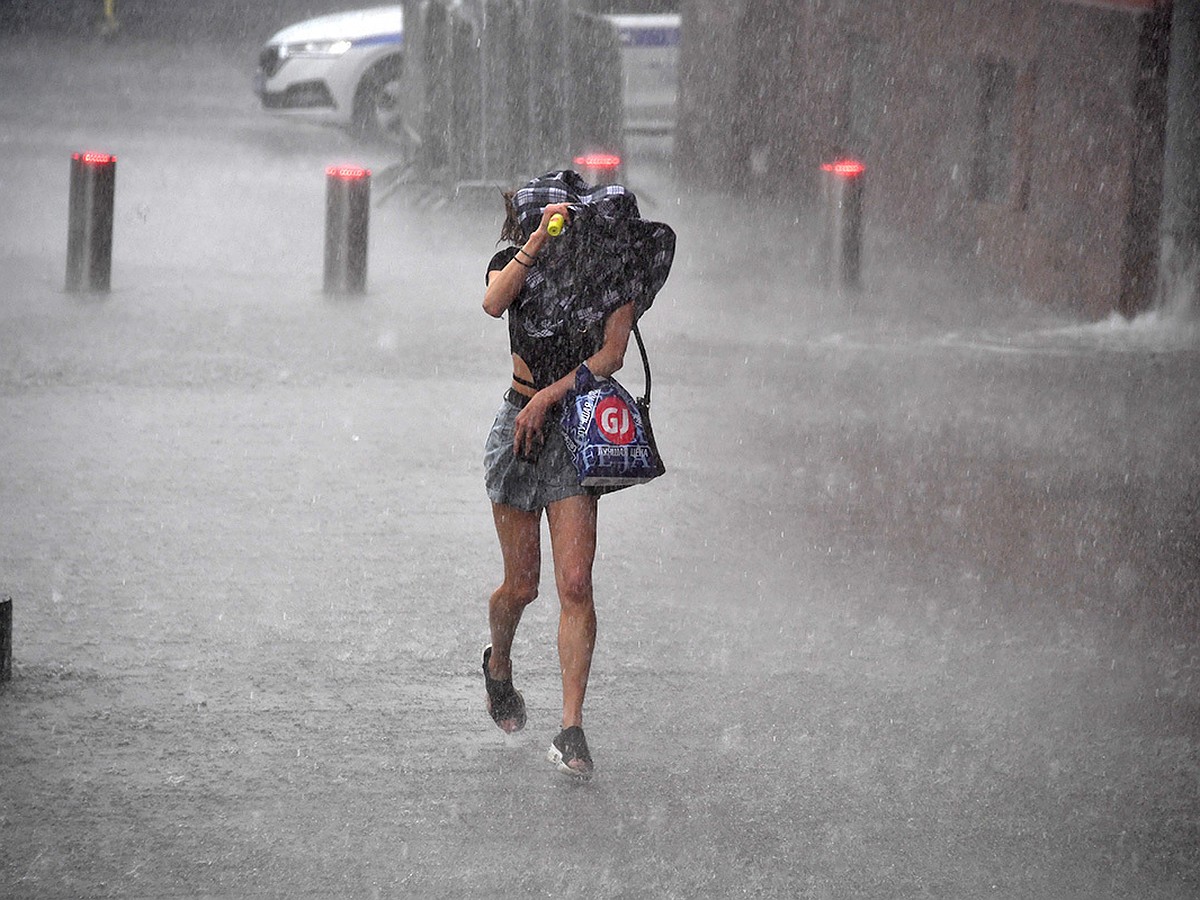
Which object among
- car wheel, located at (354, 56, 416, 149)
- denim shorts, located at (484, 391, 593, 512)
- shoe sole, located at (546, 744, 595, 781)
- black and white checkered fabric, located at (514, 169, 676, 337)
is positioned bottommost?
shoe sole, located at (546, 744, 595, 781)

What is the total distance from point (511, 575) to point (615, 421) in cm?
65

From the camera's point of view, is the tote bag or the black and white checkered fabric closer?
the tote bag

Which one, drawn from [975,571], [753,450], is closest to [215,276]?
[753,450]

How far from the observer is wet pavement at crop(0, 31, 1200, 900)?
471 cm

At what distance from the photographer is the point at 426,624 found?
647 cm

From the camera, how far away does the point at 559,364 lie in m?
5.24

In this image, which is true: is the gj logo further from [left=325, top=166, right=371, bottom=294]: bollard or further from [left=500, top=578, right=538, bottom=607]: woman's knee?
[left=325, top=166, right=371, bottom=294]: bollard

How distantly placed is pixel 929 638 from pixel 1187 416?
422 centimetres

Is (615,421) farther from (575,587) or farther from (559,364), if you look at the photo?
(575,587)

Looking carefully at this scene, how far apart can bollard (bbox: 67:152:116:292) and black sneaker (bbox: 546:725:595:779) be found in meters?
8.23

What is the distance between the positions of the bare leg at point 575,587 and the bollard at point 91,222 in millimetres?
7974

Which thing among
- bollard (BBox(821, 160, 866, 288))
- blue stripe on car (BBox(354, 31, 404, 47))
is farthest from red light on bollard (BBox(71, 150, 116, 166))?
blue stripe on car (BBox(354, 31, 404, 47))

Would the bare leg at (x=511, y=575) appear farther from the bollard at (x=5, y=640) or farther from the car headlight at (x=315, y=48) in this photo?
the car headlight at (x=315, y=48)

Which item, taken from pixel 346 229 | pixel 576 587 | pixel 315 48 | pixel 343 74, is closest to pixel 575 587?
pixel 576 587
